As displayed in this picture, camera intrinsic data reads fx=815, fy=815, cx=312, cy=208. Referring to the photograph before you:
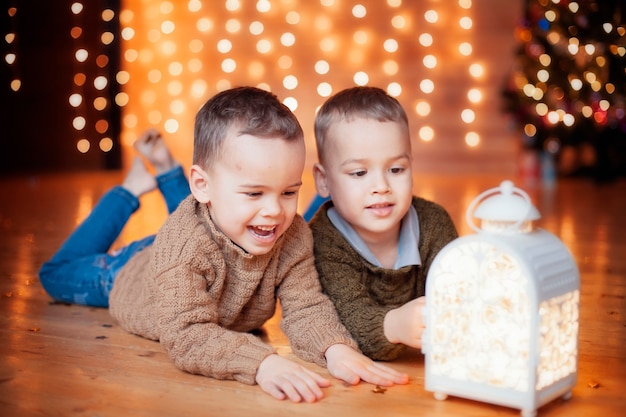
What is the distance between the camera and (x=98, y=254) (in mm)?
1978

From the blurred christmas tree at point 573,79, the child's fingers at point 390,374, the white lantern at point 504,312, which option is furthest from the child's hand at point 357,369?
the blurred christmas tree at point 573,79

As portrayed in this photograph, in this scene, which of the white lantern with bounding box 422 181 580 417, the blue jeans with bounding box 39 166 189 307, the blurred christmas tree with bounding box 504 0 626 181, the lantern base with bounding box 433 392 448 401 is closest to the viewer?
the white lantern with bounding box 422 181 580 417

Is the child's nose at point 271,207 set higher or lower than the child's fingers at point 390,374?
higher

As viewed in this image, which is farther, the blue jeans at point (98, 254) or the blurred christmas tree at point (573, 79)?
the blurred christmas tree at point (573, 79)

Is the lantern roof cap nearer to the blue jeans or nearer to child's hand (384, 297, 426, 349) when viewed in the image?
child's hand (384, 297, 426, 349)

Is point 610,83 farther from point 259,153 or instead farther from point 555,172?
point 259,153

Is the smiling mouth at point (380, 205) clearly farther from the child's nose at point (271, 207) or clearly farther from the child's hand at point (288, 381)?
the child's hand at point (288, 381)

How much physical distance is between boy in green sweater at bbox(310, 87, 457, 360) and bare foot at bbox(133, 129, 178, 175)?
1.91ft

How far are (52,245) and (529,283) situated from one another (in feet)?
6.02

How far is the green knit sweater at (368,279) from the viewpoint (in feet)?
4.81

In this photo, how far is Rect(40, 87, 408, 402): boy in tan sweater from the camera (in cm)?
134

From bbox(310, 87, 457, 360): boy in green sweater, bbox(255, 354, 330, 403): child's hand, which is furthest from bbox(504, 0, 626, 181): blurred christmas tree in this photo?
bbox(255, 354, 330, 403): child's hand

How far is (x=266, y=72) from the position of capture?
5.31m

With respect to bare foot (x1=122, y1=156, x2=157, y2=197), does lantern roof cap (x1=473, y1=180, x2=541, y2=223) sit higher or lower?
higher
